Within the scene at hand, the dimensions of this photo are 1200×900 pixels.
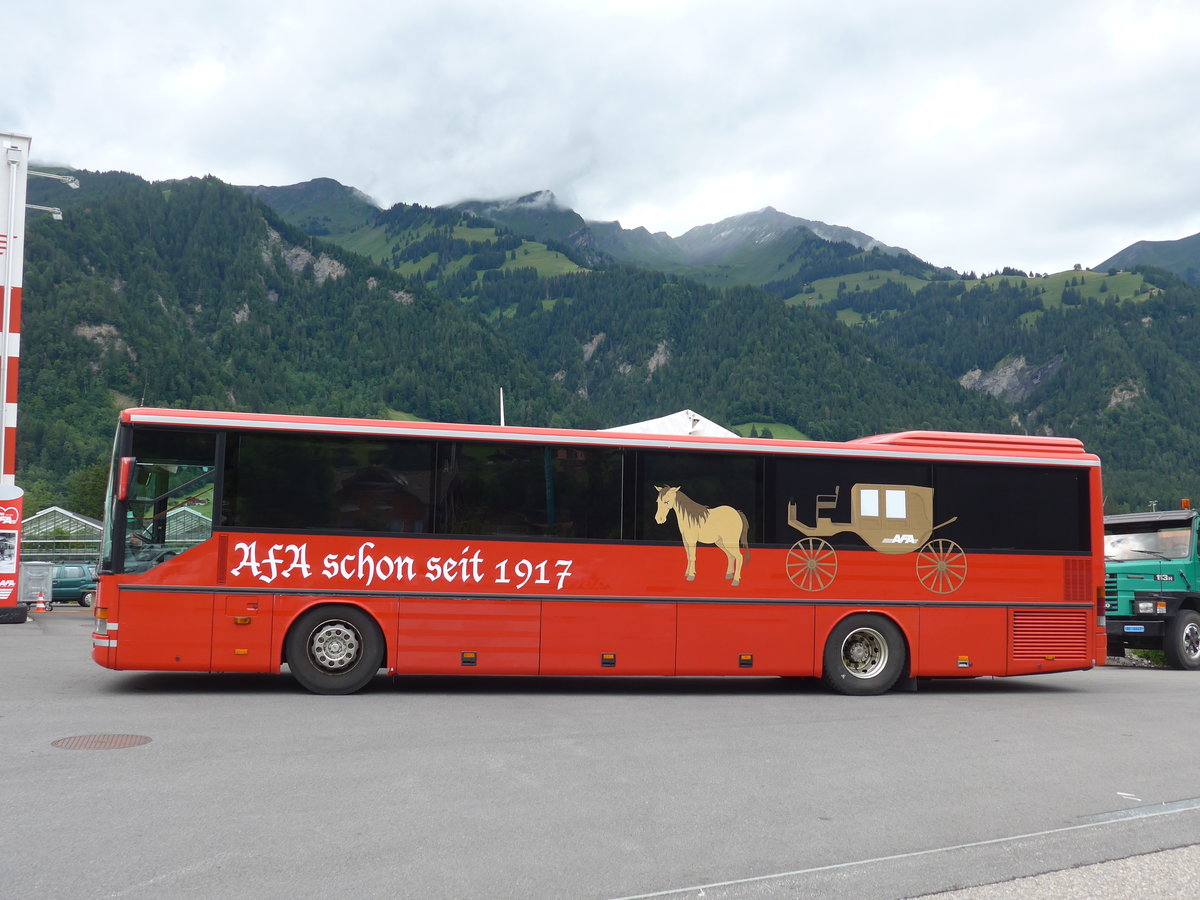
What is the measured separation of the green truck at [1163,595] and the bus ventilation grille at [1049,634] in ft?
18.2

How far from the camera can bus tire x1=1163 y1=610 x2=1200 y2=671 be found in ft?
59.1

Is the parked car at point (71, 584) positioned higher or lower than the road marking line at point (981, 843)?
higher

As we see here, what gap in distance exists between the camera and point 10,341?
73.9 ft

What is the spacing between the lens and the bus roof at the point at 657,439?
11.7 metres

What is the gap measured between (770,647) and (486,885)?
7.77 metres

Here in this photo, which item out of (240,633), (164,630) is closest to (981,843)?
(240,633)

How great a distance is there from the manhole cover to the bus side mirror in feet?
10.6

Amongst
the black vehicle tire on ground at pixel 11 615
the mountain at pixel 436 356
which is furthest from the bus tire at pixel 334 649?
the mountain at pixel 436 356

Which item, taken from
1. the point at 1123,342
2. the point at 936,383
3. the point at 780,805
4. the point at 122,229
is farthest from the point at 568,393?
the point at 780,805

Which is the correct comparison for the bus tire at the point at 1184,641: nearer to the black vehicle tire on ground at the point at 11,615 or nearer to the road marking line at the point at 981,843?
the road marking line at the point at 981,843

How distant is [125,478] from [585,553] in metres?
4.87

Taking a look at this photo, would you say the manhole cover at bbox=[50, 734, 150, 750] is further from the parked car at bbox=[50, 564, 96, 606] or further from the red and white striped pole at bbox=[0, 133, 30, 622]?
the parked car at bbox=[50, 564, 96, 606]

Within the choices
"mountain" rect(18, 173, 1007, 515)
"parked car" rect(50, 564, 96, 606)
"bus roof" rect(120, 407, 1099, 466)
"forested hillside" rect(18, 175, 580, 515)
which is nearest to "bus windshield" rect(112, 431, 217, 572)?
"bus roof" rect(120, 407, 1099, 466)

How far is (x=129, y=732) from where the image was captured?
884 cm
